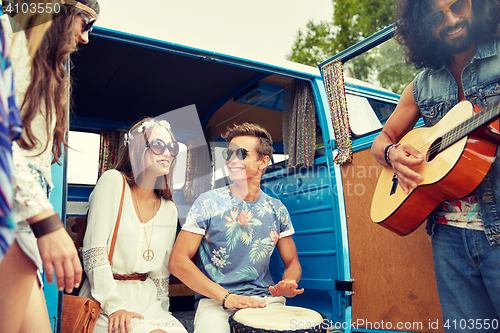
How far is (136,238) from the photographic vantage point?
2.25m

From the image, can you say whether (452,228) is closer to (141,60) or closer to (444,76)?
(444,76)

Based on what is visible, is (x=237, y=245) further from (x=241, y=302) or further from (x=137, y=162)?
(x=137, y=162)

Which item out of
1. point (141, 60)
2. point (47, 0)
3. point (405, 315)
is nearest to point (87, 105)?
point (141, 60)

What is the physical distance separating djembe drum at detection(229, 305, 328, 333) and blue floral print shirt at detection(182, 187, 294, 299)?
0.44 meters

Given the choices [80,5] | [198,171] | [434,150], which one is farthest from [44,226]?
[198,171]

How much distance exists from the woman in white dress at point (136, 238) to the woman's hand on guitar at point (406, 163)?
153 cm

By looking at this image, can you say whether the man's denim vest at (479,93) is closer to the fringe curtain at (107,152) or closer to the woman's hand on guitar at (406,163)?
the woman's hand on guitar at (406,163)

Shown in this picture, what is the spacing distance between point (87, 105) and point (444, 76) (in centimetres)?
407

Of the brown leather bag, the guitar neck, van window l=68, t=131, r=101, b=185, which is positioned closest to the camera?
the guitar neck

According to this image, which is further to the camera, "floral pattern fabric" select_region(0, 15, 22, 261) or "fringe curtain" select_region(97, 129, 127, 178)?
"fringe curtain" select_region(97, 129, 127, 178)

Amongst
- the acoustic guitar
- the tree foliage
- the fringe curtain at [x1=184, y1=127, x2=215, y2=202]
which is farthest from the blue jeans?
the tree foliage

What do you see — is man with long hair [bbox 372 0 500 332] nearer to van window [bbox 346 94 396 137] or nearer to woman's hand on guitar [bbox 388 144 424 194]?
woman's hand on guitar [bbox 388 144 424 194]

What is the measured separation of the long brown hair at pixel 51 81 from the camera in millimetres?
1018

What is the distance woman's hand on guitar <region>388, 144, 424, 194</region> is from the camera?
1.67 metres
